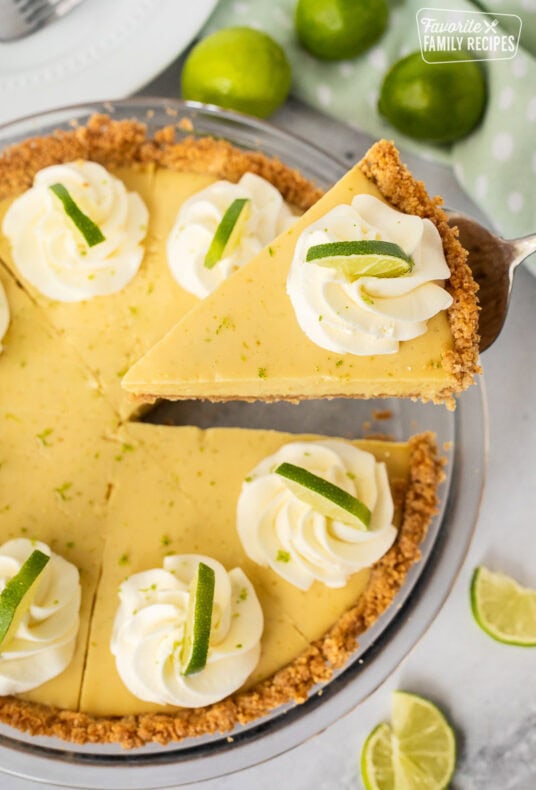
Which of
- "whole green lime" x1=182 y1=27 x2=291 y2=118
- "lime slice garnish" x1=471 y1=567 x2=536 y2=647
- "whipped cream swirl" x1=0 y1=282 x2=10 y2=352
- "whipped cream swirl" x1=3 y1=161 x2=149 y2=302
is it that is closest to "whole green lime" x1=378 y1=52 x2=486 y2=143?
"whole green lime" x1=182 y1=27 x2=291 y2=118

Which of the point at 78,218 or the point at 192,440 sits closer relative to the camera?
the point at 78,218

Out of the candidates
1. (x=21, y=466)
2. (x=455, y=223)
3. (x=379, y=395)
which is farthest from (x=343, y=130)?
(x=21, y=466)

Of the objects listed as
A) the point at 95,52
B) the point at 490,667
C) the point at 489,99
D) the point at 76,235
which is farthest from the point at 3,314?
the point at 490,667

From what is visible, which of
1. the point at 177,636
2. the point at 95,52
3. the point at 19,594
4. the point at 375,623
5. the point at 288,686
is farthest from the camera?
the point at 95,52

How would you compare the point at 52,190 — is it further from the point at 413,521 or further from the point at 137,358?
the point at 413,521

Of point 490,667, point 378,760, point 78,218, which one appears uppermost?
point 78,218

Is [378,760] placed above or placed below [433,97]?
below

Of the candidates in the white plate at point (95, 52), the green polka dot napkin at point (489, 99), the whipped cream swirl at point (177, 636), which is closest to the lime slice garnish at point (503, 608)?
the whipped cream swirl at point (177, 636)

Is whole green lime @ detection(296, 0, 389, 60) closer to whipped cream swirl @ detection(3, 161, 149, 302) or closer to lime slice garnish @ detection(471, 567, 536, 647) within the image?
whipped cream swirl @ detection(3, 161, 149, 302)

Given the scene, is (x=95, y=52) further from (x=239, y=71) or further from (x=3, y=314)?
(x=3, y=314)
